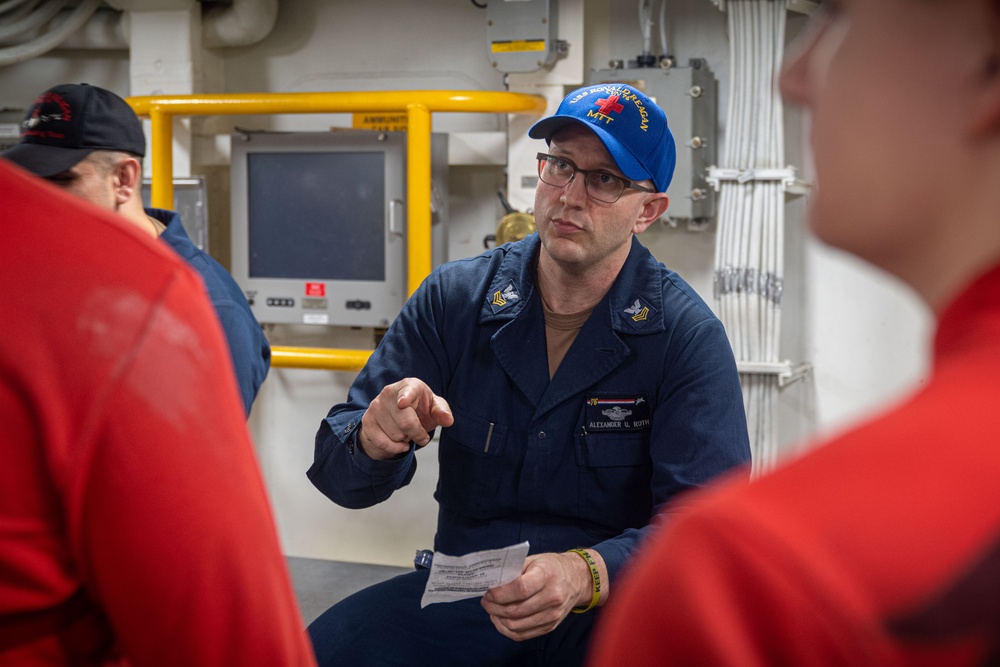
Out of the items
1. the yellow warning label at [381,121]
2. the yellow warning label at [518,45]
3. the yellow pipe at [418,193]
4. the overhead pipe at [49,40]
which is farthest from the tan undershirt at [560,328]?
the overhead pipe at [49,40]

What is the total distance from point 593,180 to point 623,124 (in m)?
0.12

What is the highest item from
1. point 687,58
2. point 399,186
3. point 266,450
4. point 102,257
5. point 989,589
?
point 687,58

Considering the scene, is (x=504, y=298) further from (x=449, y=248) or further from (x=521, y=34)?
(x=449, y=248)

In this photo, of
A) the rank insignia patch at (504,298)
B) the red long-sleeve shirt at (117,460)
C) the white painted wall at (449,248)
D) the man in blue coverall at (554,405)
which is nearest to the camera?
the red long-sleeve shirt at (117,460)

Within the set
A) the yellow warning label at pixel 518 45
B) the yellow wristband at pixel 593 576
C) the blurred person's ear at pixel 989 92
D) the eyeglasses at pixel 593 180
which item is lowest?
the yellow wristband at pixel 593 576

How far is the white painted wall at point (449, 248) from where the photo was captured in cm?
313

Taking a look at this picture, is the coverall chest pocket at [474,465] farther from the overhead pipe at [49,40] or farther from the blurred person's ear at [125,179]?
the overhead pipe at [49,40]

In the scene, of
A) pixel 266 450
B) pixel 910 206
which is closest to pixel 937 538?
pixel 910 206

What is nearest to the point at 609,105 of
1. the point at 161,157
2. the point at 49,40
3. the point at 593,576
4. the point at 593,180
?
the point at 593,180

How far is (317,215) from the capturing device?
3262mm

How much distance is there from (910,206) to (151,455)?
0.48m

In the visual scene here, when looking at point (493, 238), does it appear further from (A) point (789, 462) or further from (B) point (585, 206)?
(A) point (789, 462)

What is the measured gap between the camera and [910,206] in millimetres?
466

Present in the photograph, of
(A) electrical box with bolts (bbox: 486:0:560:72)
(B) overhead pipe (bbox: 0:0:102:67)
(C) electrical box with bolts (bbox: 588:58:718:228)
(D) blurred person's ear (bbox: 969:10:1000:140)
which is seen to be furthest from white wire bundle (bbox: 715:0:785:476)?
(D) blurred person's ear (bbox: 969:10:1000:140)
